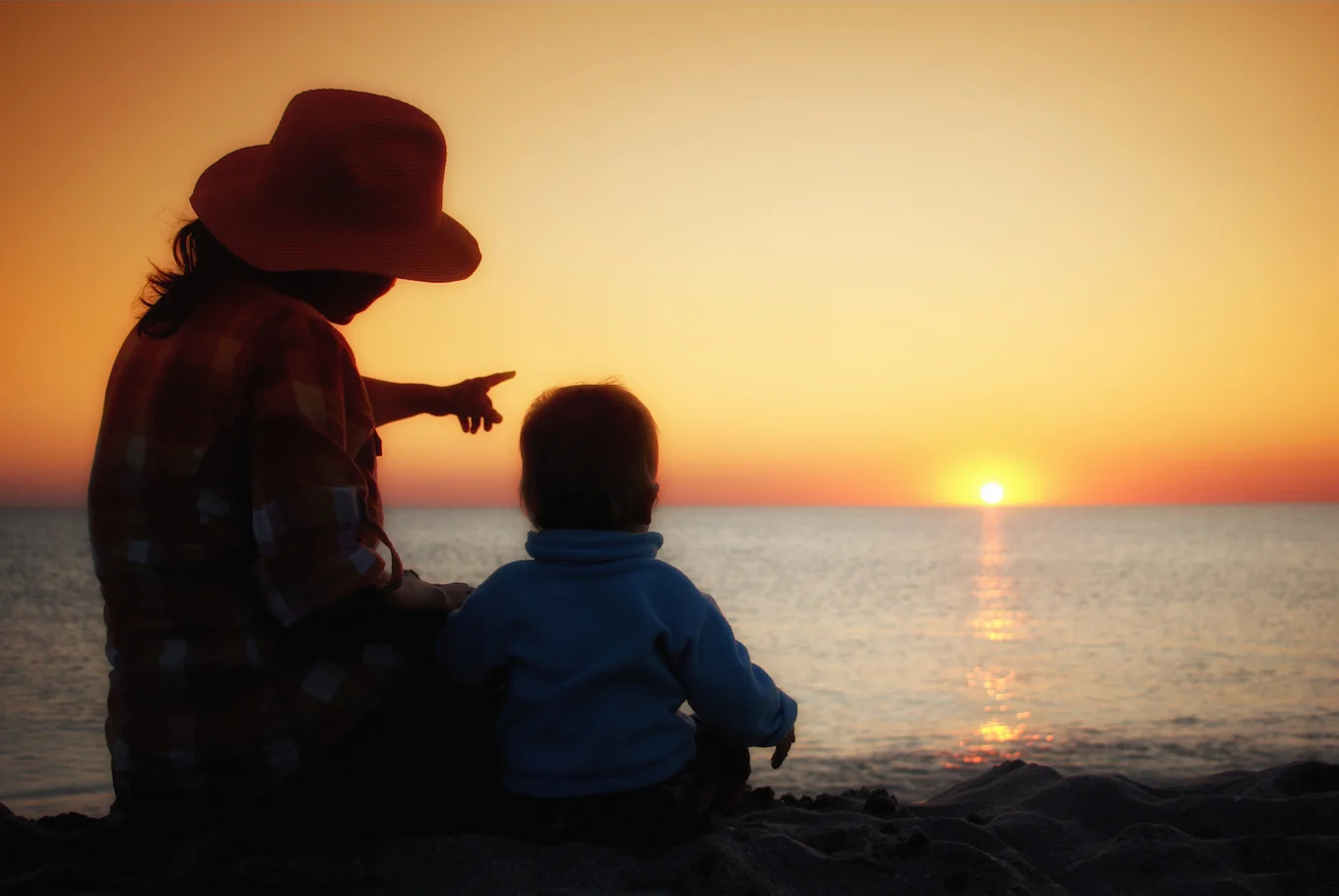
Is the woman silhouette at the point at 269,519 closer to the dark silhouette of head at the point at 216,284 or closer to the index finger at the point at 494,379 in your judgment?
the dark silhouette of head at the point at 216,284

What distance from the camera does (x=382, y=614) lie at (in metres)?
2.44

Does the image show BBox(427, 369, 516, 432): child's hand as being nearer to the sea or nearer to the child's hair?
the child's hair

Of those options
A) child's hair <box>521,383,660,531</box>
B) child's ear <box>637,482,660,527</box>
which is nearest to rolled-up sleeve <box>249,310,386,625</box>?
child's hair <box>521,383,660,531</box>

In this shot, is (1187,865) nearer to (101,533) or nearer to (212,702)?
(212,702)

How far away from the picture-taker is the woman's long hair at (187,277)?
7.80 feet

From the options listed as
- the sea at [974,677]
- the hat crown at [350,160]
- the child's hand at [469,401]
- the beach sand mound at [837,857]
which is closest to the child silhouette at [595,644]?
the beach sand mound at [837,857]

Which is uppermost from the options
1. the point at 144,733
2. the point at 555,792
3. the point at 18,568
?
the point at 144,733

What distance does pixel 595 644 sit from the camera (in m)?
2.54

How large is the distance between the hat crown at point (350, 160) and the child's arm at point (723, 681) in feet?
4.40

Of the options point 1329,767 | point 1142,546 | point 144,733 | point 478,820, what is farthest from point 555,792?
point 1142,546

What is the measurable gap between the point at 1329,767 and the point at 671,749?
2952 millimetres

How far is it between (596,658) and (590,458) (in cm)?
52

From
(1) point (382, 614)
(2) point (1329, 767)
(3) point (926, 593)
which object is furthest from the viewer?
(3) point (926, 593)

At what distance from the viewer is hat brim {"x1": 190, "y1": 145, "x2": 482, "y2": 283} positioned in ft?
7.95
